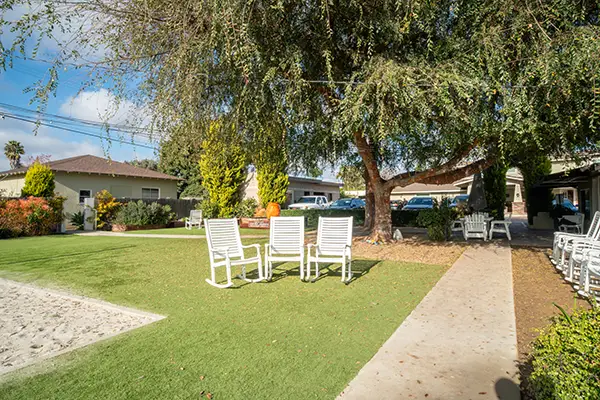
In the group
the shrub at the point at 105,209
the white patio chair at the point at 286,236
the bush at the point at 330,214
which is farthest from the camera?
the bush at the point at 330,214

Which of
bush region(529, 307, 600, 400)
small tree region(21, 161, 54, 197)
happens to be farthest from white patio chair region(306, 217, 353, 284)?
small tree region(21, 161, 54, 197)

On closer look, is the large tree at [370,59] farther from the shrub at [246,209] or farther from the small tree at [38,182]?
the shrub at [246,209]

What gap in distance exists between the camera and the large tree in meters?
6.60

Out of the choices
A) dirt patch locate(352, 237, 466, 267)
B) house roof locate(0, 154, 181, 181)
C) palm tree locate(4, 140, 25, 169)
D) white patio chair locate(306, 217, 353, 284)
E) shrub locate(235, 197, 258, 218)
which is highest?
palm tree locate(4, 140, 25, 169)

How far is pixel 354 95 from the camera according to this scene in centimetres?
744

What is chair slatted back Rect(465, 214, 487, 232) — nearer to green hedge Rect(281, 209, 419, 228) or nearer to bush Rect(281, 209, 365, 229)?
green hedge Rect(281, 209, 419, 228)

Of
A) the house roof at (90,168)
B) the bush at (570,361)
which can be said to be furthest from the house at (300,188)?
the bush at (570,361)

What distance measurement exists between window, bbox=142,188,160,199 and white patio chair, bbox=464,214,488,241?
22071 mm

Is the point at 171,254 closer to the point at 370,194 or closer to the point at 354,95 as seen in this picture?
the point at 354,95

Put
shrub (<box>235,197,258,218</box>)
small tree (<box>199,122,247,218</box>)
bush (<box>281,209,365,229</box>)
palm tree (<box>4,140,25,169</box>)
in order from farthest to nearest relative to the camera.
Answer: palm tree (<box>4,140,25,169</box>) < small tree (<box>199,122,247,218</box>) < shrub (<box>235,197,258,218</box>) < bush (<box>281,209,365,229</box>)

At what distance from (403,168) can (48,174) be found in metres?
17.7

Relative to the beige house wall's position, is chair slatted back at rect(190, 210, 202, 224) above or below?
below

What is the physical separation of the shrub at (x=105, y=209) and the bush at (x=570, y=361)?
21.8 metres

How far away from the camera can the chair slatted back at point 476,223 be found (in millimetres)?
12809
